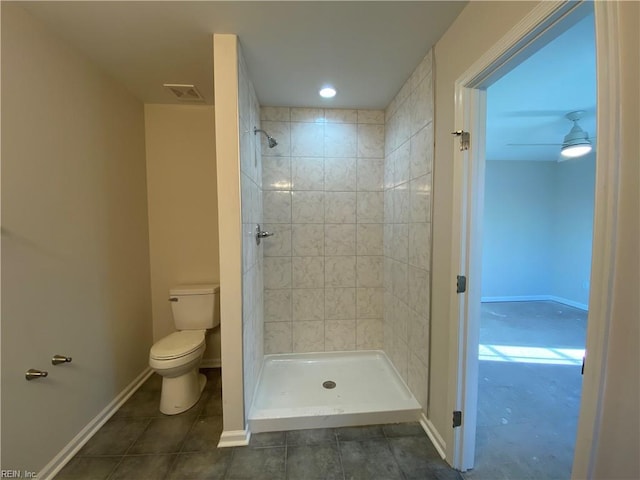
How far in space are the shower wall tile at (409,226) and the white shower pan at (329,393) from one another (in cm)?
15

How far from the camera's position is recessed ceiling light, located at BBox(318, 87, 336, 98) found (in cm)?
201

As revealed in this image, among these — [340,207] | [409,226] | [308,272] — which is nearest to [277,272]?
[308,272]

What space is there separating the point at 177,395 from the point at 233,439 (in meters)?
0.57

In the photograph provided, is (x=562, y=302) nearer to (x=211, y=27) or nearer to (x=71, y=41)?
(x=211, y=27)

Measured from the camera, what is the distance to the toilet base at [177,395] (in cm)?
180

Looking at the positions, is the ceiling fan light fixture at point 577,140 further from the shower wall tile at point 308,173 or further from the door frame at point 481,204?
the shower wall tile at point 308,173

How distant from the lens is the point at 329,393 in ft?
6.49

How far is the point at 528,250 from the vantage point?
4.58m

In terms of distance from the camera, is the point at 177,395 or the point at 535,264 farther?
the point at 535,264

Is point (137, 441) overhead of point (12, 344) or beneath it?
beneath

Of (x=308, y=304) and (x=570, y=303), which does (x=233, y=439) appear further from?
(x=570, y=303)

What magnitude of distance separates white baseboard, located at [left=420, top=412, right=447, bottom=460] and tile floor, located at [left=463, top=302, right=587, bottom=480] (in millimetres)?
145

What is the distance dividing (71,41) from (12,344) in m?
1.65

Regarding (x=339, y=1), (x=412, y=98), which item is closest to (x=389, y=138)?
(x=412, y=98)
